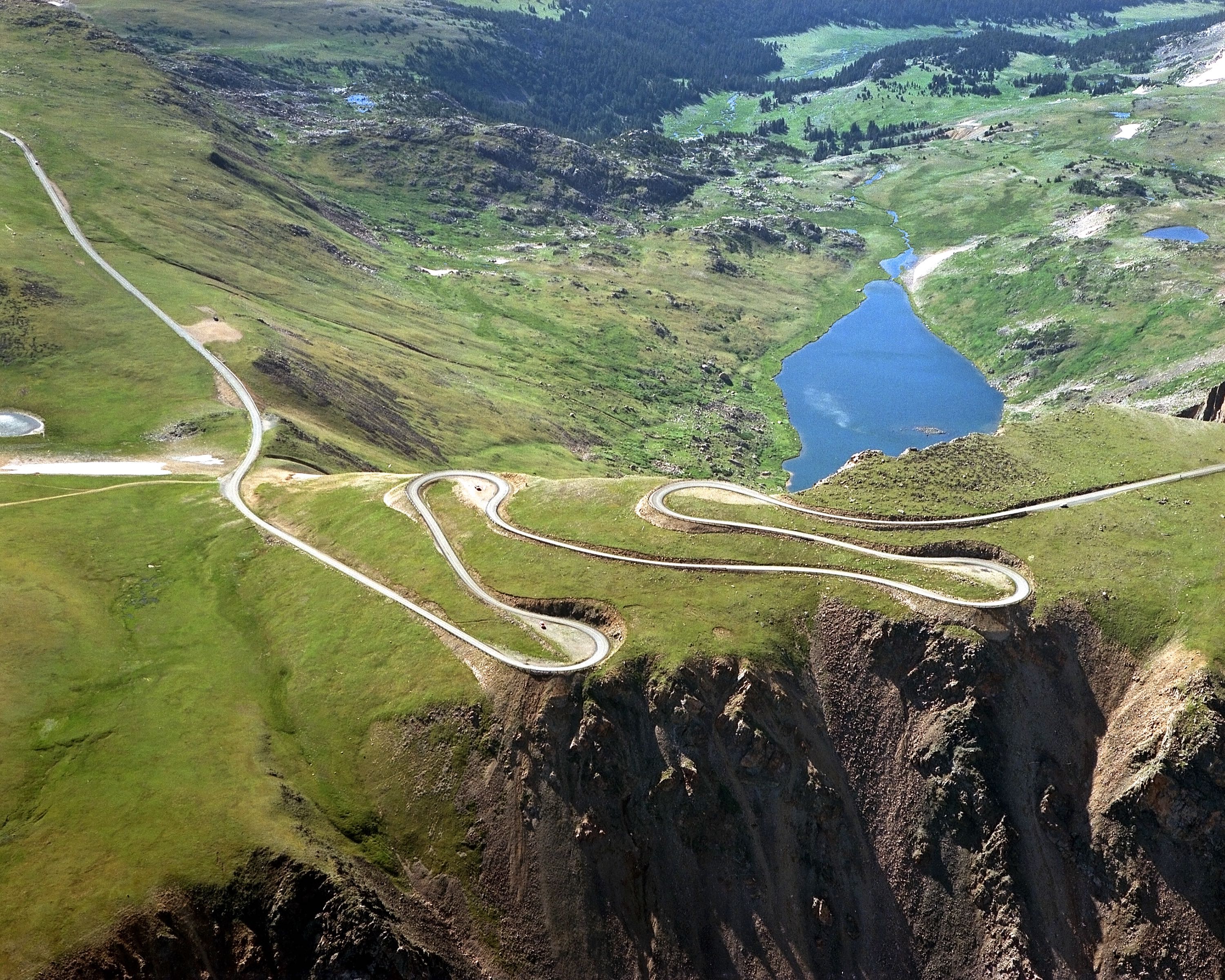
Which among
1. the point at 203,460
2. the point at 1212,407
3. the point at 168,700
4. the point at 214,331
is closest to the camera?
the point at 168,700

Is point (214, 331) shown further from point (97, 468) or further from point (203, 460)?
point (97, 468)

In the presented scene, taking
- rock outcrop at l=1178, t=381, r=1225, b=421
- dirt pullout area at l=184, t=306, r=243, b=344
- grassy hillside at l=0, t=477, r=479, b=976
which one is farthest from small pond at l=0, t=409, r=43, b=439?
rock outcrop at l=1178, t=381, r=1225, b=421

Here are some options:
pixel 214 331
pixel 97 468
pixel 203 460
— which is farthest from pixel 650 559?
pixel 214 331

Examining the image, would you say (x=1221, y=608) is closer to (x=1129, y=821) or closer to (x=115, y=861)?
(x=1129, y=821)

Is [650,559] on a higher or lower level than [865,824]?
higher

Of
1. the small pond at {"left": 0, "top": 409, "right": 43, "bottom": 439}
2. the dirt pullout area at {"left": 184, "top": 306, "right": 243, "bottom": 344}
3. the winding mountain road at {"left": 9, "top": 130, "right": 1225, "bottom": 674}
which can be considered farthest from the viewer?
the dirt pullout area at {"left": 184, "top": 306, "right": 243, "bottom": 344}

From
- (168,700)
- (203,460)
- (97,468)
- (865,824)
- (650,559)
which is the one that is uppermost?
(650,559)

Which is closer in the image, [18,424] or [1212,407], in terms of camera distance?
[18,424]

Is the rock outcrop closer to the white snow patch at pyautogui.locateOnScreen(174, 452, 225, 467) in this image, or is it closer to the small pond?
the white snow patch at pyautogui.locateOnScreen(174, 452, 225, 467)
